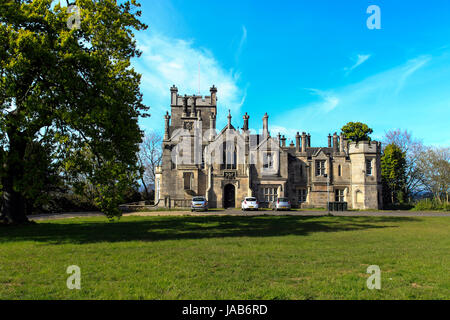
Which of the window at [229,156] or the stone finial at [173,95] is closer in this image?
the window at [229,156]

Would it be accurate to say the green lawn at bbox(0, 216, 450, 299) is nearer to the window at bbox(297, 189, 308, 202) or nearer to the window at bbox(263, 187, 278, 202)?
the window at bbox(263, 187, 278, 202)

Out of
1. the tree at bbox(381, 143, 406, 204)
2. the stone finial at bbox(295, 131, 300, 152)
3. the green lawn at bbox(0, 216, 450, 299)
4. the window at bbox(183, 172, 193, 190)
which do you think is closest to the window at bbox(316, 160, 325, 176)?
the stone finial at bbox(295, 131, 300, 152)

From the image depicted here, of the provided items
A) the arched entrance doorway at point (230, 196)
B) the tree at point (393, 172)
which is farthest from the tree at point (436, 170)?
the arched entrance doorway at point (230, 196)

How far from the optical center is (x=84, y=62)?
47.0ft

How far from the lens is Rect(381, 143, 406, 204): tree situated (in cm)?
4712

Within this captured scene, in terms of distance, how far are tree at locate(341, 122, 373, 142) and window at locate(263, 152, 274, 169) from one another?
2236 cm

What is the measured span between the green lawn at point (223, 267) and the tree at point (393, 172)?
38.0 m

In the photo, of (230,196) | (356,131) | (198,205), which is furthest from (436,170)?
(198,205)

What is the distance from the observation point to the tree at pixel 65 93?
13.6 metres

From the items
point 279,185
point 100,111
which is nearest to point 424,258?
point 100,111

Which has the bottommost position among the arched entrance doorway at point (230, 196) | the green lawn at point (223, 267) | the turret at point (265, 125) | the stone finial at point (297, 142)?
the green lawn at point (223, 267)

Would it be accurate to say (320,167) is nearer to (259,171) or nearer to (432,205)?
(259,171)

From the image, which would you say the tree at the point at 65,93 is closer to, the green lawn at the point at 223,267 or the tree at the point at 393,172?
the green lawn at the point at 223,267
